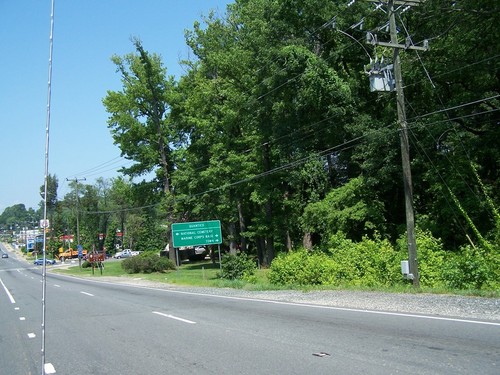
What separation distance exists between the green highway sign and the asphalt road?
19450 mm

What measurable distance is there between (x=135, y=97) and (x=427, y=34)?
3632 centimetres

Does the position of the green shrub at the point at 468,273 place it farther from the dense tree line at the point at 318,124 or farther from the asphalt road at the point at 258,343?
the asphalt road at the point at 258,343

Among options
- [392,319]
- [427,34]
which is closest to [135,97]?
[427,34]

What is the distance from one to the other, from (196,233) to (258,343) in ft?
83.9

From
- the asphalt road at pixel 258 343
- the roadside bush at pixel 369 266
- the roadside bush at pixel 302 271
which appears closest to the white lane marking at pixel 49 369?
the asphalt road at pixel 258 343

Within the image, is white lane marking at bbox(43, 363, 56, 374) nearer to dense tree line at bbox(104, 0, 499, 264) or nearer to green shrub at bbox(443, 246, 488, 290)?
green shrub at bbox(443, 246, 488, 290)

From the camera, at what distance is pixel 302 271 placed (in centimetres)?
2470

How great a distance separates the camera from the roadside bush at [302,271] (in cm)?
2384

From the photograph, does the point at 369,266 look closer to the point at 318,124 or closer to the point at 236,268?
the point at 236,268

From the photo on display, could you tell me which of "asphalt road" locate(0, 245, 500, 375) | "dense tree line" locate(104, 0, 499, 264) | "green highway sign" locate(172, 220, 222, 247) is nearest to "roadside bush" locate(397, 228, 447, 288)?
"dense tree line" locate(104, 0, 499, 264)

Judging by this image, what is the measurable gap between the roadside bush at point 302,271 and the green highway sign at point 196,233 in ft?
27.0

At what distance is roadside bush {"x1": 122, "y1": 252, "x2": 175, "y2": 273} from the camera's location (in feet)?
153

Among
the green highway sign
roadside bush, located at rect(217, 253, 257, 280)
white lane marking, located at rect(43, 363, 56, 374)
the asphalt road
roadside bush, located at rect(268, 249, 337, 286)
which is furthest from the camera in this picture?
the green highway sign

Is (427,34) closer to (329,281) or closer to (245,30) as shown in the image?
(329,281)
